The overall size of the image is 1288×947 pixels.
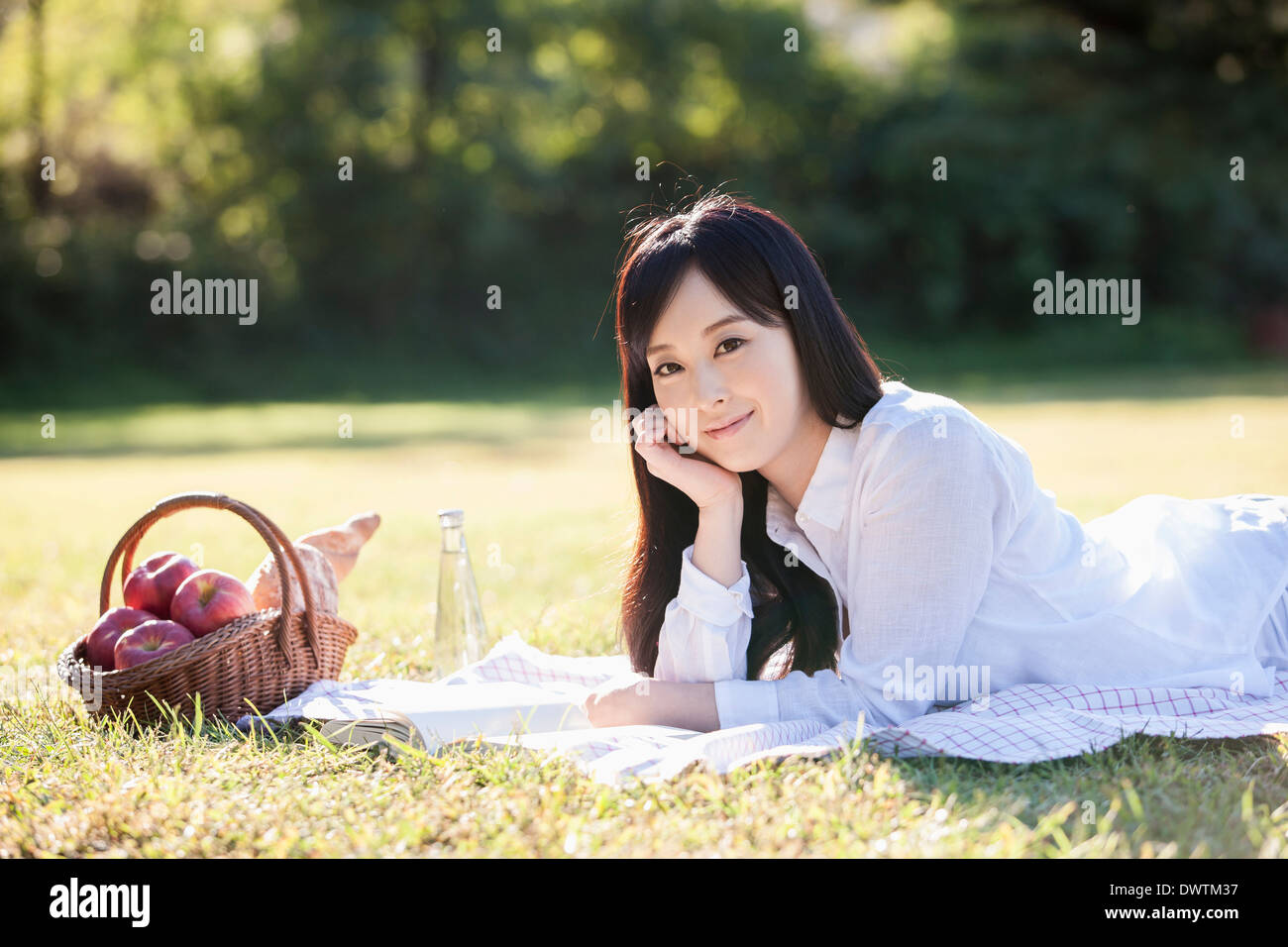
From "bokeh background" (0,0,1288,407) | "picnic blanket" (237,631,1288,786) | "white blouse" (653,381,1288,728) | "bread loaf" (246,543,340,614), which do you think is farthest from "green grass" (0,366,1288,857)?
"bokeh background" (0,0,1288,407)

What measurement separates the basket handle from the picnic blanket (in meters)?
0.35

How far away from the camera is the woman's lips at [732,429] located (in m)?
3.08

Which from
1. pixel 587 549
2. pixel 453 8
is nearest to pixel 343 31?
pixel 453 8

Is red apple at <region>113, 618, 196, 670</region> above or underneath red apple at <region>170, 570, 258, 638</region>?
underneath

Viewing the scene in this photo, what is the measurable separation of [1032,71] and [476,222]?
43.2 feet

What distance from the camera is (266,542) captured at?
3.46m

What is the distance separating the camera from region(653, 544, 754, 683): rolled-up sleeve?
3.19 metres

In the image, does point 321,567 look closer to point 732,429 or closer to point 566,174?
point 732,429

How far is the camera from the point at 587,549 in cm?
700

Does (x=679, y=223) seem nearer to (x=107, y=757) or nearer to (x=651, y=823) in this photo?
(x=651, y=823)

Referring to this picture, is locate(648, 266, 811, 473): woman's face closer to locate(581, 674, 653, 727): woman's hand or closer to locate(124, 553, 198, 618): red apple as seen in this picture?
locate(581, 674, 653, 727): woman's hand

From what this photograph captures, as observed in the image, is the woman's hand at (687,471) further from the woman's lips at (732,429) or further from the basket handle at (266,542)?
the basket handle at (266,542)

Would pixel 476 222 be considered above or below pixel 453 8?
below

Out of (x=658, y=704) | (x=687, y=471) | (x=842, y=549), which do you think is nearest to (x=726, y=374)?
(x=687, y=471)
